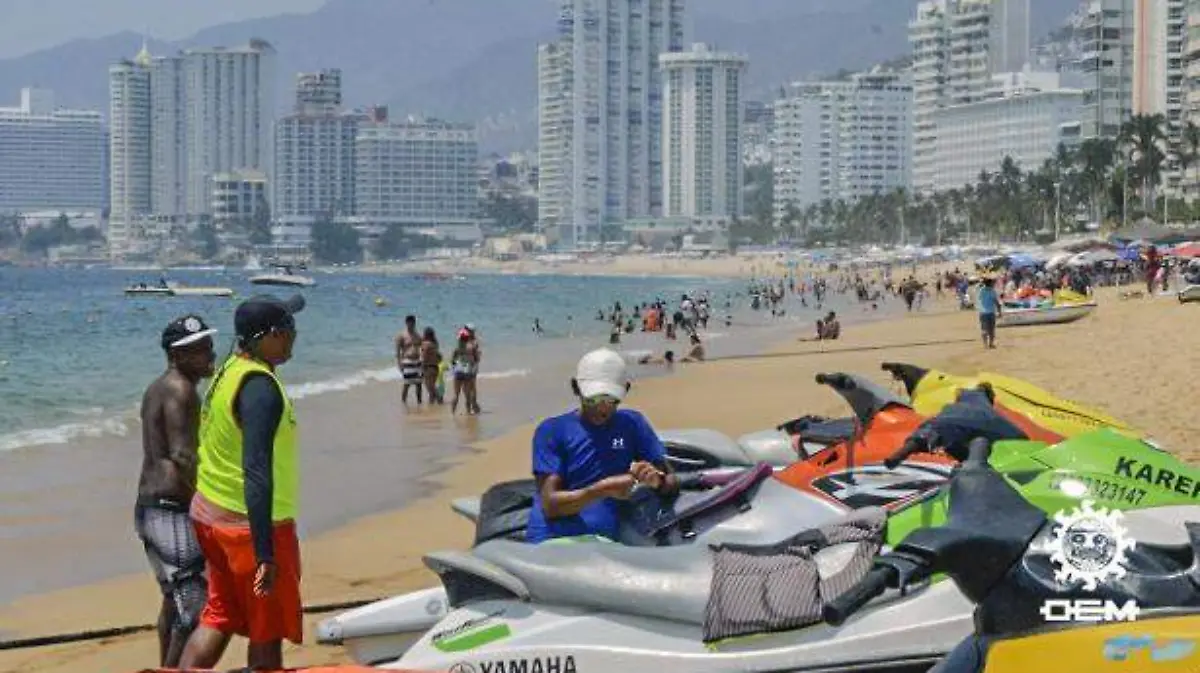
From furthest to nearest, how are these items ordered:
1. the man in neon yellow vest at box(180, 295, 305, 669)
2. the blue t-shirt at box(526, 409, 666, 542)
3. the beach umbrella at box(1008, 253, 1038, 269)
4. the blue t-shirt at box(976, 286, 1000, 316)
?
the beach umbrella at box(1008, 253, 1038, 269) → the blue t-shirt at box(976, 286, 1000, 316) → the blue t-shirt at box(526, 409, 666, 542) → the man in neon yellow vest at box(180, 295, 305, 669)

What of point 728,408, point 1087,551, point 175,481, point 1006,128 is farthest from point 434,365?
point 1006,128

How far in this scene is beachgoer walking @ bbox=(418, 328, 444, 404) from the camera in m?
23.7

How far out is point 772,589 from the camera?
523 cm

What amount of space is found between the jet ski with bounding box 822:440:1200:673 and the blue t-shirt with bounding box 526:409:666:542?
2.60 metres

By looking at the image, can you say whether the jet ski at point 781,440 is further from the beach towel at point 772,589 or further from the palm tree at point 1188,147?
the palm tree at point 1188,147

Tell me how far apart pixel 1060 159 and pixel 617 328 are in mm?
87062

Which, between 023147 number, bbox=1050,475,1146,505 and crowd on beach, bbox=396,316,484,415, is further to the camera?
crowd on beach, bbox=396,316,484,415

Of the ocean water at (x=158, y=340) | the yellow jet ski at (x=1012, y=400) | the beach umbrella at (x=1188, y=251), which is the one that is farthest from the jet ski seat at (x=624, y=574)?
the beach umbrella at (x=1188, y=251)

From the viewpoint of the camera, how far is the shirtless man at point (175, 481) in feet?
19.8

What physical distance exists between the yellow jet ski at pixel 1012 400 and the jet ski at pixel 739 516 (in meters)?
1.29

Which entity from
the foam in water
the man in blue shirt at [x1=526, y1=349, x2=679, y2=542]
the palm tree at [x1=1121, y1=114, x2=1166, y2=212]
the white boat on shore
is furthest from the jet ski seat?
the palm tree at [x1=1121, y1=114, x2=1166, y2=212]

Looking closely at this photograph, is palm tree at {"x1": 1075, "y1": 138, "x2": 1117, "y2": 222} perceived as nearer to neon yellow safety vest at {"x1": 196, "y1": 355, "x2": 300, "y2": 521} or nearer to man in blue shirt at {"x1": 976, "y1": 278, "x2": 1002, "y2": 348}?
man in blue shirt at {"x1": 976, "y1": 278, "x2": 1002, "y2": 348}

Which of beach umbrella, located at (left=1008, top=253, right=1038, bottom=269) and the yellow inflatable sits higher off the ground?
beach umbrella, located at (left=1008, top=253, right=1038, bottom=269)

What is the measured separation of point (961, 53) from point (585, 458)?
191 meters
